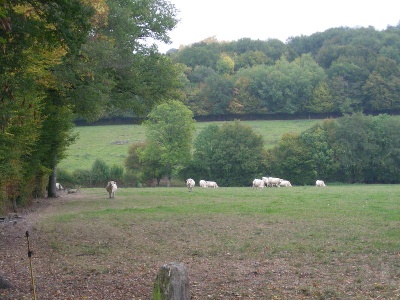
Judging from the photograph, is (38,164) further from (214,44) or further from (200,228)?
(214,44)

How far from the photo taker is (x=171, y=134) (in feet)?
238

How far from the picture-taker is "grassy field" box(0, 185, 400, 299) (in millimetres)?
9641

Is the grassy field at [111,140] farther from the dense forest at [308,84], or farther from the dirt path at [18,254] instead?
the dirt path at [18,254]

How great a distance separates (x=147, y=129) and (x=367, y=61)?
63101 mm

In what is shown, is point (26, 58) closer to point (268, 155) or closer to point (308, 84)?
point (268, 155)

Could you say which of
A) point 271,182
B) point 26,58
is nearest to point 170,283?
point 26,58

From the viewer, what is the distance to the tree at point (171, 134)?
69.8 m

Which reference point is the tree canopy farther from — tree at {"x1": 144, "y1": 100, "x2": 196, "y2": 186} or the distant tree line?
the distant tree line

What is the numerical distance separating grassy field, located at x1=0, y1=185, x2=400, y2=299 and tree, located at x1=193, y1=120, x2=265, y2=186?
47188 millimetres

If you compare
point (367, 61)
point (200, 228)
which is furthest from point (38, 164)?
point (367, 61)

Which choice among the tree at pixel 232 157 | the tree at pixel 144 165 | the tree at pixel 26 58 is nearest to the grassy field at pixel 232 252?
the tree at pixel 26 58

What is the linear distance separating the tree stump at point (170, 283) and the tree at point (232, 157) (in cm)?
6212

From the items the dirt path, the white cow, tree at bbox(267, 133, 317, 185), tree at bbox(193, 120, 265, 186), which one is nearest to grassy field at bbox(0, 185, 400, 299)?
the dirt path

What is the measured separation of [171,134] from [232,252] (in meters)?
59.6
